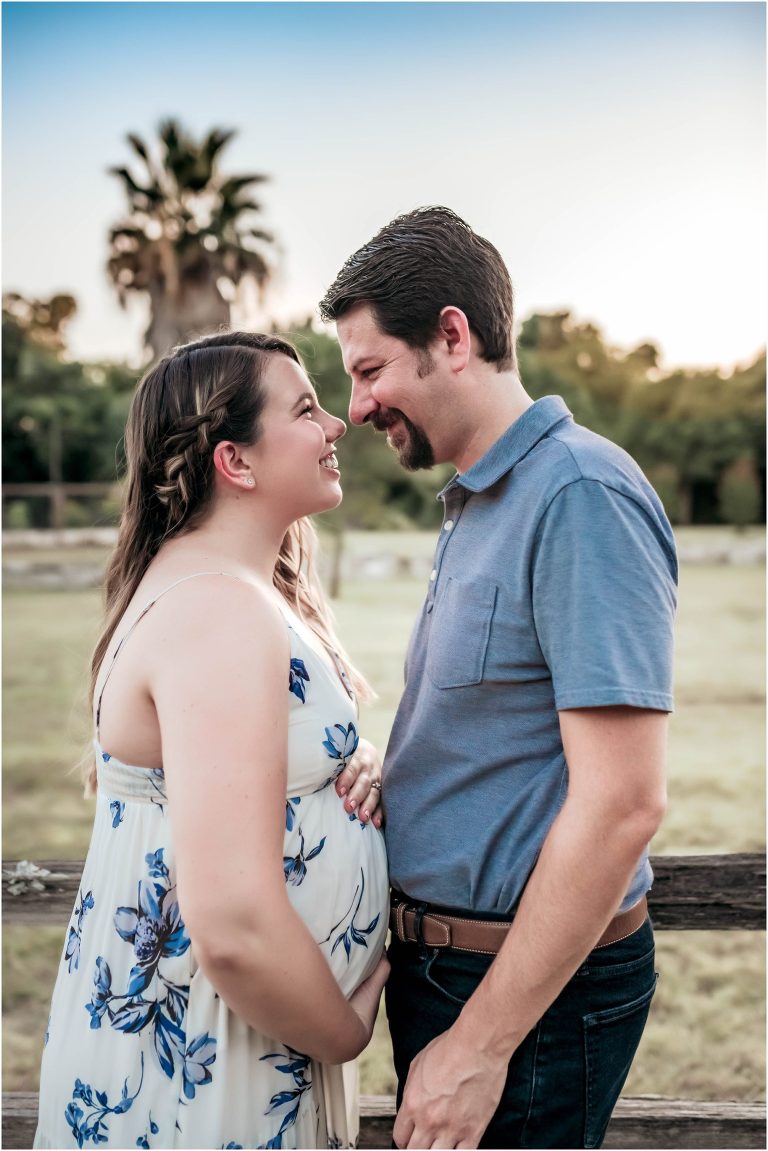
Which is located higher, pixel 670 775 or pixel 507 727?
pixel 507 727

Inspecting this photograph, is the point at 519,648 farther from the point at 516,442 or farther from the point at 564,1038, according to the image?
the point at 564,1038

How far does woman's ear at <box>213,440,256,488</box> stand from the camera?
1747mm

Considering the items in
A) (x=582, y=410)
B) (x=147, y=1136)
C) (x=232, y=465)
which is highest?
(x=582, y=410)

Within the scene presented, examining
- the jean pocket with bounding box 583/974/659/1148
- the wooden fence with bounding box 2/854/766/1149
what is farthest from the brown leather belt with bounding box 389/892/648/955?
the wooden fence with bounding box 2/854/766/1149

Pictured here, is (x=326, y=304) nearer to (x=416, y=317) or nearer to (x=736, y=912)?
(x=416, y=317)

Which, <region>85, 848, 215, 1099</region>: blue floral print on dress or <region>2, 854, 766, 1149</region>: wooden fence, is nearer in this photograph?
<region>85, 848, 215, 1099</region>: blue floral print on dress

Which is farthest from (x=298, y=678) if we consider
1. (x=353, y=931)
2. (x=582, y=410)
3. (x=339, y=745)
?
(x=582, y=410)

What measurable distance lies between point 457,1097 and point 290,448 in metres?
1.20

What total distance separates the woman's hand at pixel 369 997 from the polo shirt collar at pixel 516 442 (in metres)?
0.97

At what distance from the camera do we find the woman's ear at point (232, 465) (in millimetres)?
1747

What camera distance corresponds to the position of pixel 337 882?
5.53 ft

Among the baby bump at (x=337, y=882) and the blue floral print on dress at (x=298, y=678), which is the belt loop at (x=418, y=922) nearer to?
the baby bump at (x=337, y=882)

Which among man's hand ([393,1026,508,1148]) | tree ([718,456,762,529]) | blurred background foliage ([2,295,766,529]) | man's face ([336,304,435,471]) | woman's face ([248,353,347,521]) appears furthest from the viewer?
blurred background foliage ([2,295,766,529])

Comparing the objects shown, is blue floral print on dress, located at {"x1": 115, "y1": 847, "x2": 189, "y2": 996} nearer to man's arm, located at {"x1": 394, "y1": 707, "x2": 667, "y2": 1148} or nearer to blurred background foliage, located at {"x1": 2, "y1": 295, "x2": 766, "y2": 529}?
man's arm, located at {"x1": 394, "y1": 707, "x2": 667, "y2": 1148}
